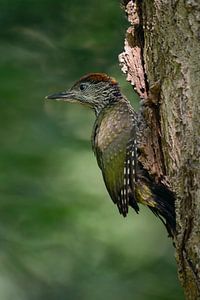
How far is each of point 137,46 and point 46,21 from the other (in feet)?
6.68

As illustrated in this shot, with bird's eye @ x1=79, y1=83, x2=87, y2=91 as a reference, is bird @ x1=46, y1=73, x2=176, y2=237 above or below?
below

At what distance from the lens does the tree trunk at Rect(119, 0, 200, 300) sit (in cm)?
498

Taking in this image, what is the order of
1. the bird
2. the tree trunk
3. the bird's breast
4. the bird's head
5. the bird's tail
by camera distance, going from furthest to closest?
the bird's head
the bird's breast
the bird
the bird's tail
the tree trunk

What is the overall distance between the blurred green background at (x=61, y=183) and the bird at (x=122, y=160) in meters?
0.79

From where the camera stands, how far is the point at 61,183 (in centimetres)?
698

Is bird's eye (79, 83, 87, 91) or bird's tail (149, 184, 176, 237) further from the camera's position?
bird's eye (79, 83, 87, 91)

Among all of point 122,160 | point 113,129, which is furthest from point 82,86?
point 122,160

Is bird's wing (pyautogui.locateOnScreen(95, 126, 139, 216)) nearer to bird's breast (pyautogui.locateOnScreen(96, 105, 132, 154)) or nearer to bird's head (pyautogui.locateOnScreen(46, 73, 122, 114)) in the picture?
bird's breast (pyautogui.locateOnScreen(96, 105, 132, 154))

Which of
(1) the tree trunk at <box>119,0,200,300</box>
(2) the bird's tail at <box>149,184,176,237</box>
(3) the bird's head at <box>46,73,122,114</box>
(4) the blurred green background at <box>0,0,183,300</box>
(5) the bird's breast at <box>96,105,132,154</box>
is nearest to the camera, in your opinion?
(1) the tree trunk at <box>119,0,200,300</box>

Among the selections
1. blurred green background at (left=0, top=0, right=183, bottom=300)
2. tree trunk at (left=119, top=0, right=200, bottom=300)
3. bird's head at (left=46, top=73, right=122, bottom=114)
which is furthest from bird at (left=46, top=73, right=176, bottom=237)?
blurred green background at (left=0, top=0, right=183, bottom=300)

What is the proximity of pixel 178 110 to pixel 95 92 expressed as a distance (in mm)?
1265

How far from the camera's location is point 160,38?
17.1ft

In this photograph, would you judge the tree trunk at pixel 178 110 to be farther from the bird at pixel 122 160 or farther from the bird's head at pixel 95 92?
the bird's head at pixel 95 92

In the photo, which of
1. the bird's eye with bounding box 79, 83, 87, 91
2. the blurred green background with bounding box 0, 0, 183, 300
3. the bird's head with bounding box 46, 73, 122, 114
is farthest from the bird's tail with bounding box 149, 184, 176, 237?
the blurred green background with bounding box 0, 0, 183, 300
